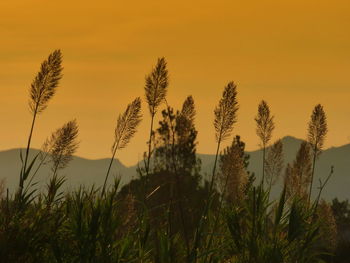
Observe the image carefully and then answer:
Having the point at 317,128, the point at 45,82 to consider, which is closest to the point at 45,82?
the point at 45,82

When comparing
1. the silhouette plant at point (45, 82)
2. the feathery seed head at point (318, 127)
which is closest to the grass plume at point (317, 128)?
the feathery seed head at point (318, 127)

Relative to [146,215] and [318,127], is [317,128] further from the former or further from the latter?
[146,215]

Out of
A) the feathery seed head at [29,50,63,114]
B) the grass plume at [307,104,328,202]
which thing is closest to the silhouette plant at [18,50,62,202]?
the feathery seed head at [29,50,63,114]

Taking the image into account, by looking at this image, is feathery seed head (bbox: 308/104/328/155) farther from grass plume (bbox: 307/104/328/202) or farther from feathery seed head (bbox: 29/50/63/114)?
feathery seed head (bbox: 29/50/63/114)

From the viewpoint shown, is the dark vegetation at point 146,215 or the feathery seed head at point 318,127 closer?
the dark vegetation at point 146,215

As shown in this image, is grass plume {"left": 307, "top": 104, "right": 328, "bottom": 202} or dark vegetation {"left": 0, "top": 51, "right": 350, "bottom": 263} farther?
grass plume {"left": 307, "top": 104, "right": 328, "bottom": 202}

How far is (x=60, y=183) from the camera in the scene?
661 centimetres

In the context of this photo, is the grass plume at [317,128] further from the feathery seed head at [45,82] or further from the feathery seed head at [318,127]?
the feathery seed head at [45,82]

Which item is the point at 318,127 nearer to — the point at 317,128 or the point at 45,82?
the point at 317,128

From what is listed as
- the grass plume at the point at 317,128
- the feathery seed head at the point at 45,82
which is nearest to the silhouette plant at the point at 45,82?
the feathery seed head at the point at 45,82

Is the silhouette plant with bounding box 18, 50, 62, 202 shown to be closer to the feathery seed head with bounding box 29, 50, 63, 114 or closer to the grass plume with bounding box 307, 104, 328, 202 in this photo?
the feathery seed head with bounding box 29, 50, 63, 114

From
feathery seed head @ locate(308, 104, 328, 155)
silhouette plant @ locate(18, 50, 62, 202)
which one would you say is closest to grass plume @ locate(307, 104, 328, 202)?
feathery seed head @ locate(308, 104, 328, 155)

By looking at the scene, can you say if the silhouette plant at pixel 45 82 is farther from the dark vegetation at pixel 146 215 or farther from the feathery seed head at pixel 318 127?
the feathery seed head at pixel 318 127

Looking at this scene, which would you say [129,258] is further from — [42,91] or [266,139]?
[266,139]
